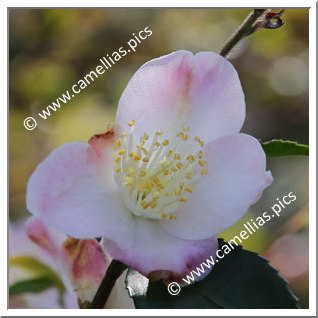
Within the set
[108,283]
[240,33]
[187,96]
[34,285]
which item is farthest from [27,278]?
[240,33]

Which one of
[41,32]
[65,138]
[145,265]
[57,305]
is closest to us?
[145,265]

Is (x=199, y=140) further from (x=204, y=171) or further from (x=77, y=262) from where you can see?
(x=77, y=262)

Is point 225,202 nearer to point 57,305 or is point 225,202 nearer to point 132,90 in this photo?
A: point 132,90

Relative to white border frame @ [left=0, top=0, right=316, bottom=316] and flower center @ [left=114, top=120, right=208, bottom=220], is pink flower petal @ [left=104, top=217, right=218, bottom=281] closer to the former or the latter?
flower center @ [left=114, top=120, right=208, bottom=220]

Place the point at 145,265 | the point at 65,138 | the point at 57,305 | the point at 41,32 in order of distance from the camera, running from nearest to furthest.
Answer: the point at 145,265 → the point at 57,305 → the point at 65,138 → the point at 41,32

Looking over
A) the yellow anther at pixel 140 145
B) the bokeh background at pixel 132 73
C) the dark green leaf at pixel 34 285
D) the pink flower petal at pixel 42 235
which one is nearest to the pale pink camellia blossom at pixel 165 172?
the yellow anther at pixel 140 145

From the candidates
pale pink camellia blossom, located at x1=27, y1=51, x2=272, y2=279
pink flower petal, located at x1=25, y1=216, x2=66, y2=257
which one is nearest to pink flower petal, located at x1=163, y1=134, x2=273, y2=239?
pale pink camellia blossom, located at x1=27, y1=51, x2=272, y2=279

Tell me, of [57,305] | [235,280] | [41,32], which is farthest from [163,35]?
[235,280]

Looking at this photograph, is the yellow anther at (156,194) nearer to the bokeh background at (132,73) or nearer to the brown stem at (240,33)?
the brown stem at (240,33)

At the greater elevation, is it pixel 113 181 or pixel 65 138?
pixel 113 181
